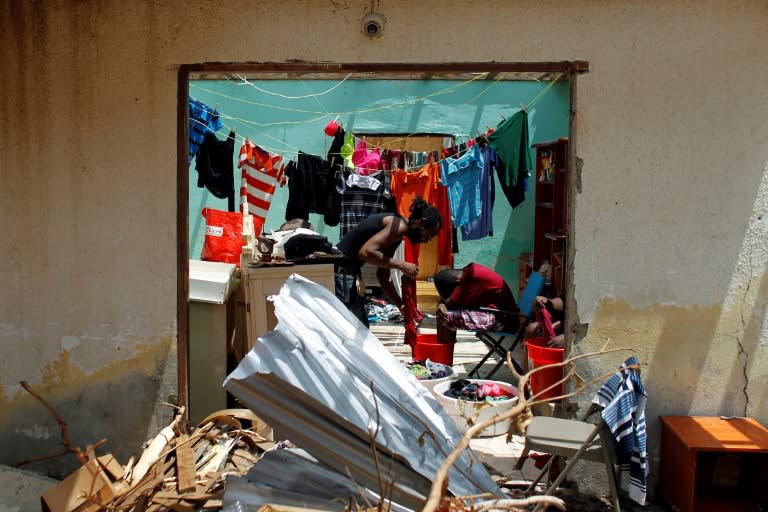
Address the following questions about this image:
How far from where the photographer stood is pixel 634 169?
4.80m

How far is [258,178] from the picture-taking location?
32.4 feet

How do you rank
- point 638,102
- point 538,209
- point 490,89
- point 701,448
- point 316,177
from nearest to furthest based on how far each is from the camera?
point 701,448, point 638,102, point 316,177, point 538,209, point 490,89

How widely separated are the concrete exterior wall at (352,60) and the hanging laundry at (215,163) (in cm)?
457

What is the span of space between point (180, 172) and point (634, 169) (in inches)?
108

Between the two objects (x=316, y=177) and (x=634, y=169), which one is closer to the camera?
(x=634, y=169)

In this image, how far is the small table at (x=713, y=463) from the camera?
4.45 m

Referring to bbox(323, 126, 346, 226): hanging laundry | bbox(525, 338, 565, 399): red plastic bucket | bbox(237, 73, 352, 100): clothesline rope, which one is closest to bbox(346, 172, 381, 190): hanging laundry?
bbox(323, 126, 346, 226): hanging laundry

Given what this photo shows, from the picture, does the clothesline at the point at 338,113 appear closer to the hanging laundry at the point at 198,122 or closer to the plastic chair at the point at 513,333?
the hanging laundry at the point at 198,122

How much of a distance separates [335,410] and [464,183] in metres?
6.46

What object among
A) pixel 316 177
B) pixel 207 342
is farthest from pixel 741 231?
pixel 316 177

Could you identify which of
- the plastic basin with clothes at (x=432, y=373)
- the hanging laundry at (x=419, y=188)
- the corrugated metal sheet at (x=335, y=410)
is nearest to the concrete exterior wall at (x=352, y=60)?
the corrugated metal sheet at (x=335, y=410)

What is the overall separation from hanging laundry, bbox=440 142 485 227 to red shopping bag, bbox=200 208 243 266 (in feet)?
10.2

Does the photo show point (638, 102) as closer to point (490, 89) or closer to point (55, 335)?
point (55, 335)

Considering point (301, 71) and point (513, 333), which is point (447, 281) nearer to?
point (513, 333)
